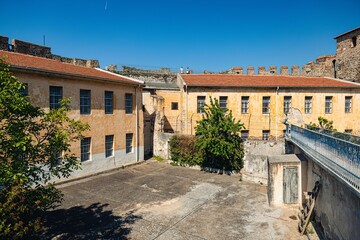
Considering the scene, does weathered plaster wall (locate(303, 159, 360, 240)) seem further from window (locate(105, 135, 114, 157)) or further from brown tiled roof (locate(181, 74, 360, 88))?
brown tiled roof (locate(181, 74, 360, 88))

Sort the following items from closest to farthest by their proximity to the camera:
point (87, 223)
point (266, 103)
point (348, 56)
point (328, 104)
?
point (87, 223) < point (266, 103) < point (328, 104) < point (348, 56)

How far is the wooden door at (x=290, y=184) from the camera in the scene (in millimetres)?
11922

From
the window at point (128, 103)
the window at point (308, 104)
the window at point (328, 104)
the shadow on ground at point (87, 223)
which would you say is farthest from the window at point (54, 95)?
the window at point (328, 104)

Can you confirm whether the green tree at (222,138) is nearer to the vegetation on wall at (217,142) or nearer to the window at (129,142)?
the vegetation on wall at (217,142)

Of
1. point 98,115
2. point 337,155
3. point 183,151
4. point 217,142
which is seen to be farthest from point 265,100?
point 337,155

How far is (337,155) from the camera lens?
273 inches

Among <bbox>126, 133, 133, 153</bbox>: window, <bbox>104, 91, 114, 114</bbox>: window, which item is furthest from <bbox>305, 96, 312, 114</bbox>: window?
<bbox>104, 91, 114, 114</bbox>: window

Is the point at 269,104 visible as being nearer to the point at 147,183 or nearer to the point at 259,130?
the point at 259,130

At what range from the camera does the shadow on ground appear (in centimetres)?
945

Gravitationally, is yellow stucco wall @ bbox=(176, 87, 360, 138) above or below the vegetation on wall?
above

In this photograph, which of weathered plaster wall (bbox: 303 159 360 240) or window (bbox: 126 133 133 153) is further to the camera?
window (bbox: 126 133 133 153)

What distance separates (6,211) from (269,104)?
2330 centimetres

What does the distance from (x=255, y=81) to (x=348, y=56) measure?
13.5 meters

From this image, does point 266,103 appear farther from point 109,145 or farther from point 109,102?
point 109,145
